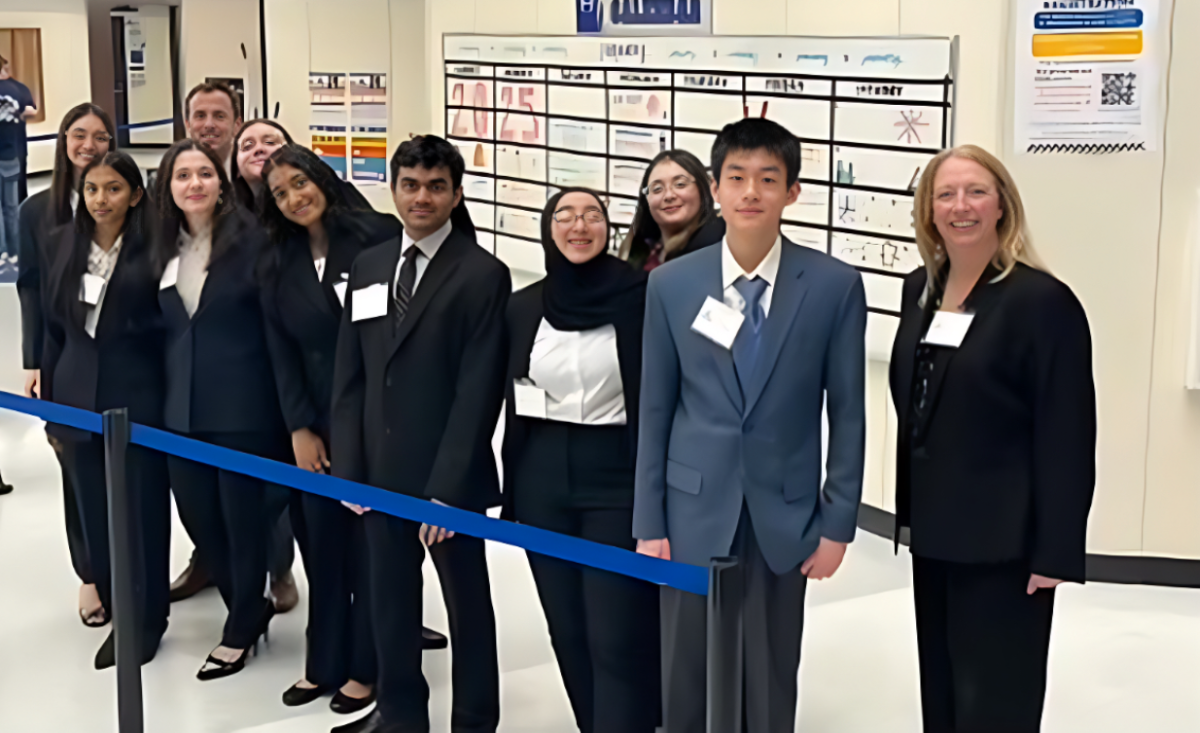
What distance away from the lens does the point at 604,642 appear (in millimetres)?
2605

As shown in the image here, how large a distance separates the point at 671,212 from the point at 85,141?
6.84 ft

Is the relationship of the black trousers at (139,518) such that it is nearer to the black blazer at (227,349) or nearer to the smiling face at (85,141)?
the black blazer at (227,349)

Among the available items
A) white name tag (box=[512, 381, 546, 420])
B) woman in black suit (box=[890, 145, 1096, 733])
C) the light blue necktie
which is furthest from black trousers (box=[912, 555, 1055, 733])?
white name tag (box=[512, 381, 546, 420])

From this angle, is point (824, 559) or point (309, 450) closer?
point (824, 559)

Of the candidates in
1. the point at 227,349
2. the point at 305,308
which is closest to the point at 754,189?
the point at 305,308

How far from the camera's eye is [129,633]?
318 centimetres

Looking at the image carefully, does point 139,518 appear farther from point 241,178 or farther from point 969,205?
point 969,205

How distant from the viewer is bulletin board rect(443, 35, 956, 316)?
185 inches

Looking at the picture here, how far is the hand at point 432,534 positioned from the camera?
286 cm

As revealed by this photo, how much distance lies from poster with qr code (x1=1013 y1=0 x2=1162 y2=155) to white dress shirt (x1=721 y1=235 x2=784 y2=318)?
194 centimetres

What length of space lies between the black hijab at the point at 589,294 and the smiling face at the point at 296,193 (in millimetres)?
1001

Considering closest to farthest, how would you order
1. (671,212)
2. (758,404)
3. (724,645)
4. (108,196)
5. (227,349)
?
(724,645), (758,404), (671,212), (227,349), (108,196)

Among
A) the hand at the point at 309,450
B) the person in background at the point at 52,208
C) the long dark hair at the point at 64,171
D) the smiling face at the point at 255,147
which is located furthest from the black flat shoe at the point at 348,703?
the long dark hair at the point at 64,171

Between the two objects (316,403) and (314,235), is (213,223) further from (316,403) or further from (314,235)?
(316,403)
